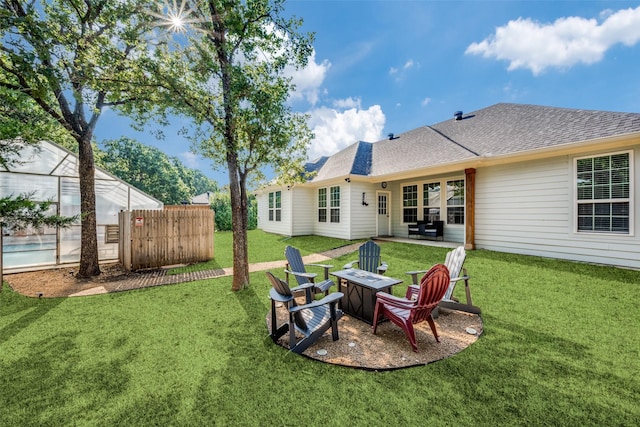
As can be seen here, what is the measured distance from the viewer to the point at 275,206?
A: 55.1 feet

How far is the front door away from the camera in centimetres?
1273

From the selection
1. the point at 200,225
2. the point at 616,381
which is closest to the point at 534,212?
the point at 616,381

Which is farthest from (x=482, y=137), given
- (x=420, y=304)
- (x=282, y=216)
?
(x=282, y=216)

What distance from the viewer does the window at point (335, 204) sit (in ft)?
41.6

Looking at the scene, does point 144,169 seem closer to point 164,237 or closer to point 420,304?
point 164,237

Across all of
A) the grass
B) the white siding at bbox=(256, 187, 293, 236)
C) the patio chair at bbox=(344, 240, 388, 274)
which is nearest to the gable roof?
→ the white siding at bbox=(256, 187, 293, 236)

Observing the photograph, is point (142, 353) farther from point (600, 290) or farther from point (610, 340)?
point (600, 290)

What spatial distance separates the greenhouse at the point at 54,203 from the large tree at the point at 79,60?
116 centimetres

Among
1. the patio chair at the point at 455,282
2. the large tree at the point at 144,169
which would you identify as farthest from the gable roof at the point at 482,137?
the large tree at the point at 144,169

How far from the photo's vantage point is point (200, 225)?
847 centimetres

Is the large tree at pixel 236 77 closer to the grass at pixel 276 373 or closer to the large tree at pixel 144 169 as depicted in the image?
the grass at pixel 276 373

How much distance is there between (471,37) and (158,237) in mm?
12674

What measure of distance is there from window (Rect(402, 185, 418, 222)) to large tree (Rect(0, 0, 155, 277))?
10.8m

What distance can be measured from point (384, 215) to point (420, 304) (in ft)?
33.0
